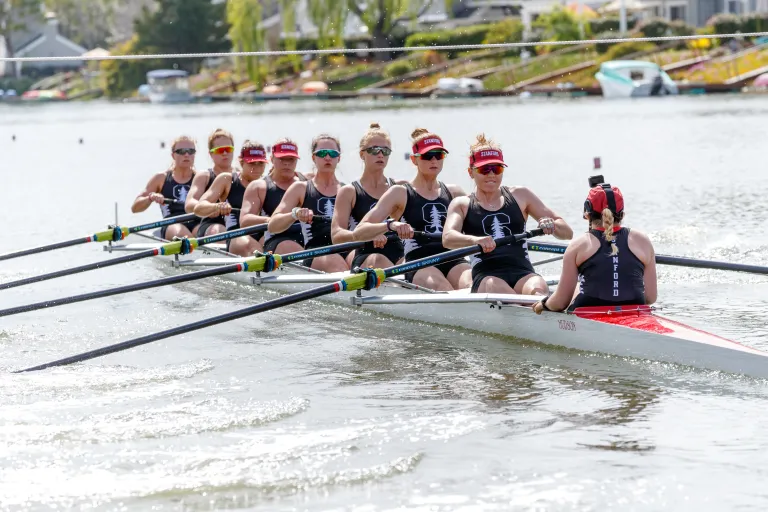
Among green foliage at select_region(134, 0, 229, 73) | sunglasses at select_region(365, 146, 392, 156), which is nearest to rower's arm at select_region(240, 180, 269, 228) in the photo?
sunglasses at select_region(365, 146, 392, 156)

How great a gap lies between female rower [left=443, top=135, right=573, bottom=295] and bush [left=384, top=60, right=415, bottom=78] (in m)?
56.2

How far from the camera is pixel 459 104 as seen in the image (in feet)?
170

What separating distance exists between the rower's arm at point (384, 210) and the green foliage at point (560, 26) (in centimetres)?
5455

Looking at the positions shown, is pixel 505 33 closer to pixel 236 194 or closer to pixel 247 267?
pixel 236 194

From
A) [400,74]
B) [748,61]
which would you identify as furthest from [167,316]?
[400,74]

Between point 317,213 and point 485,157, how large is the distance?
2.60 metres

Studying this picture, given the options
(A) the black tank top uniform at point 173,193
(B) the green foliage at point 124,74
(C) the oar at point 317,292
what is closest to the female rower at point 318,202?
(C) the oar at point 317,292

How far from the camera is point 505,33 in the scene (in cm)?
6769

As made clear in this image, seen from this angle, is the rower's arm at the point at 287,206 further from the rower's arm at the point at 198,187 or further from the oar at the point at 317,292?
the rower's arm at the point at 198,187

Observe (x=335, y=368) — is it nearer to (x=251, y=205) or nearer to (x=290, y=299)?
(x=290, y=299)

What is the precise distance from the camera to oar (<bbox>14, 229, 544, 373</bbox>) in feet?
26.2

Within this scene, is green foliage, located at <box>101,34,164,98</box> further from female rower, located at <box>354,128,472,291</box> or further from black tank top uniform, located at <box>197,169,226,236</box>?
female rower, located at <box>354,128,472,291</box>

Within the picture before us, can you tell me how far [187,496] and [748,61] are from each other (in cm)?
5178

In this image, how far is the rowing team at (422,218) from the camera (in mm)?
7703
